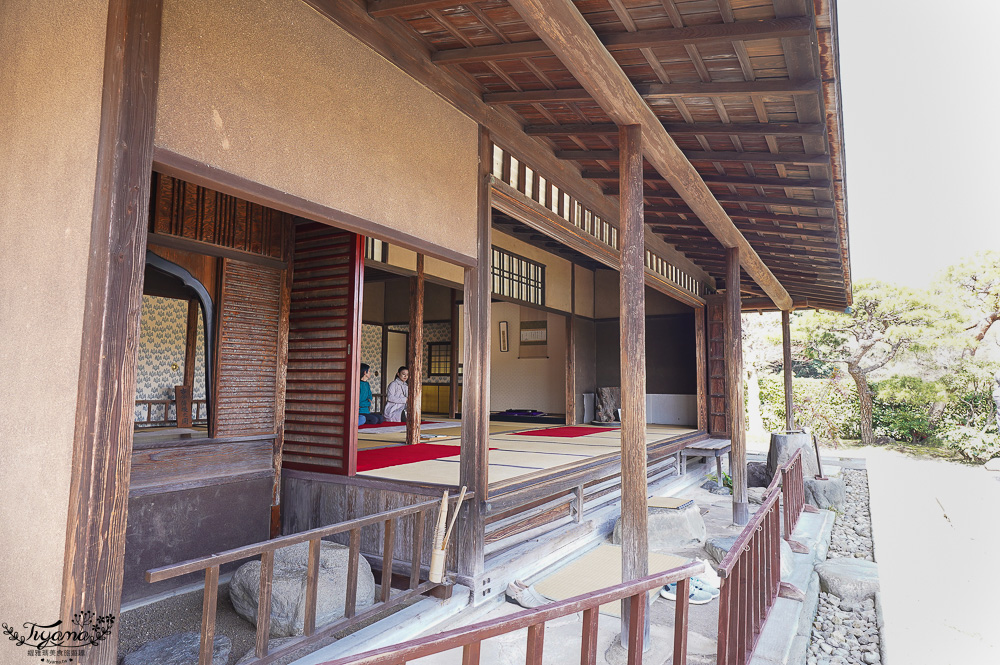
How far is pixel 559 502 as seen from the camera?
182 inches

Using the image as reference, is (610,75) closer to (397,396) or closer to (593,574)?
(593,574)

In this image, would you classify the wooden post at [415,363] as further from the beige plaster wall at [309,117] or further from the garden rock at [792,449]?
the garden rock at [792,449]

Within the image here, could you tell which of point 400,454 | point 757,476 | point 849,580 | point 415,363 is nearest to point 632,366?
point 400,454

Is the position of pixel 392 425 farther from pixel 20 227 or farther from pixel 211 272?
pixel 20 227

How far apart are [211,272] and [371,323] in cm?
611

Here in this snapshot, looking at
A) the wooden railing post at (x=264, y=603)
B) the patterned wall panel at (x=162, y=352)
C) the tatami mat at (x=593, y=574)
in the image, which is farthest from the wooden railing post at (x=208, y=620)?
the patterned wall panel at (x=162, y=352)

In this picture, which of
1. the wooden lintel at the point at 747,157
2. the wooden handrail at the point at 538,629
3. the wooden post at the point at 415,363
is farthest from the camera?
the wooden post at the point at 415,363

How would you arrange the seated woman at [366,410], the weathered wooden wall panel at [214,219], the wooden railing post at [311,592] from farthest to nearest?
1. the seated woman at [366,410]
2. the weathered wooden wall panel at [214,219]
3. the wooden railing post at [311,592]

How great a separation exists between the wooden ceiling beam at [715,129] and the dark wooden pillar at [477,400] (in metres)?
0.59

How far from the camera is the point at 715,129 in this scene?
3.54m

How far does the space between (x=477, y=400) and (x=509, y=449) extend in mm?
2555

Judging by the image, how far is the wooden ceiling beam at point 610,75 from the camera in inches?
87.8

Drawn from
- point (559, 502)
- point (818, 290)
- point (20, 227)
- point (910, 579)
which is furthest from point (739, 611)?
point (818, 290)

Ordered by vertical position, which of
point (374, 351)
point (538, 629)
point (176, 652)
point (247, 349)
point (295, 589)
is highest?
point (374, 351)
